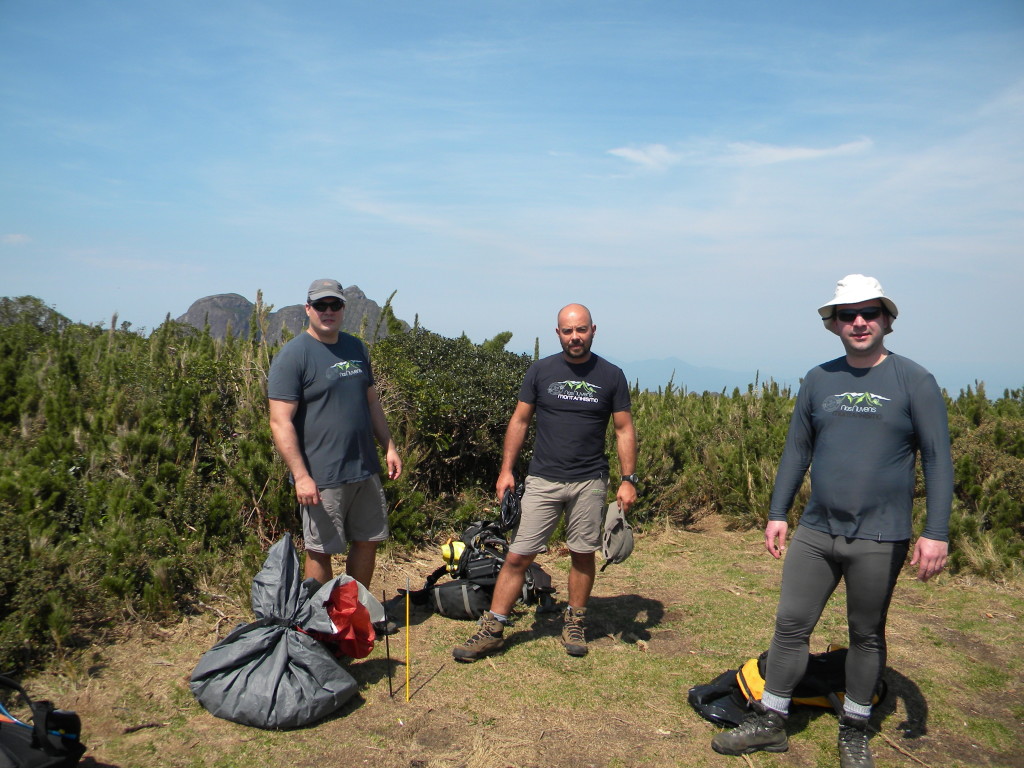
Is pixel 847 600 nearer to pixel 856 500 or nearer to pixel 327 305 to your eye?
pixel 856 500

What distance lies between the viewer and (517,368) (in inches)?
335

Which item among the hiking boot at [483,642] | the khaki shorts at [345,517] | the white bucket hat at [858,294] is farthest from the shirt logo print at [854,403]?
the khaki shorts at [345,517]

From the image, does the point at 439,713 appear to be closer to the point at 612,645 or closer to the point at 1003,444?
the point at 612,645

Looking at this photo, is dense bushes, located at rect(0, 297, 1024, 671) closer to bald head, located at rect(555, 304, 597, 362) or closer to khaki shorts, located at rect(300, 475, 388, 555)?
khaki shorts, located at rect(300, 475, 388, 555)

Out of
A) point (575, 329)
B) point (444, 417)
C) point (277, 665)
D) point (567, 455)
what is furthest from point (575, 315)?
point (444, 417)

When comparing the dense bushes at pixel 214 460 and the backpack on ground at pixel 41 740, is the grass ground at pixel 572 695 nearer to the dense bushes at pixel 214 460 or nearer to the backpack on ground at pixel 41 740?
the dense bushes at pixel 214 460

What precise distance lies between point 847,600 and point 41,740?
3.36 metres

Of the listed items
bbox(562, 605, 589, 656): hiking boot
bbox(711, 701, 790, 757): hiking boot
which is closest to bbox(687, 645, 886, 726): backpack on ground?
bbox(711, 701, 790, 757): hiking boot

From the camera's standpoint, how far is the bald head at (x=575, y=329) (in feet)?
15.6

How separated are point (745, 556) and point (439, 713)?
4257mm

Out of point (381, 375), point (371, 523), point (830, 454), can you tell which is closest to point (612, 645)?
point (371, 523)

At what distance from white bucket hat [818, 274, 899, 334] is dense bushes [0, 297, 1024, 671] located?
4037 millimetres

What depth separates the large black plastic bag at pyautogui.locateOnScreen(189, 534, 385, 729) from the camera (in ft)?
12.6

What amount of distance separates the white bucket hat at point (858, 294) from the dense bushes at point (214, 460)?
404 cm
